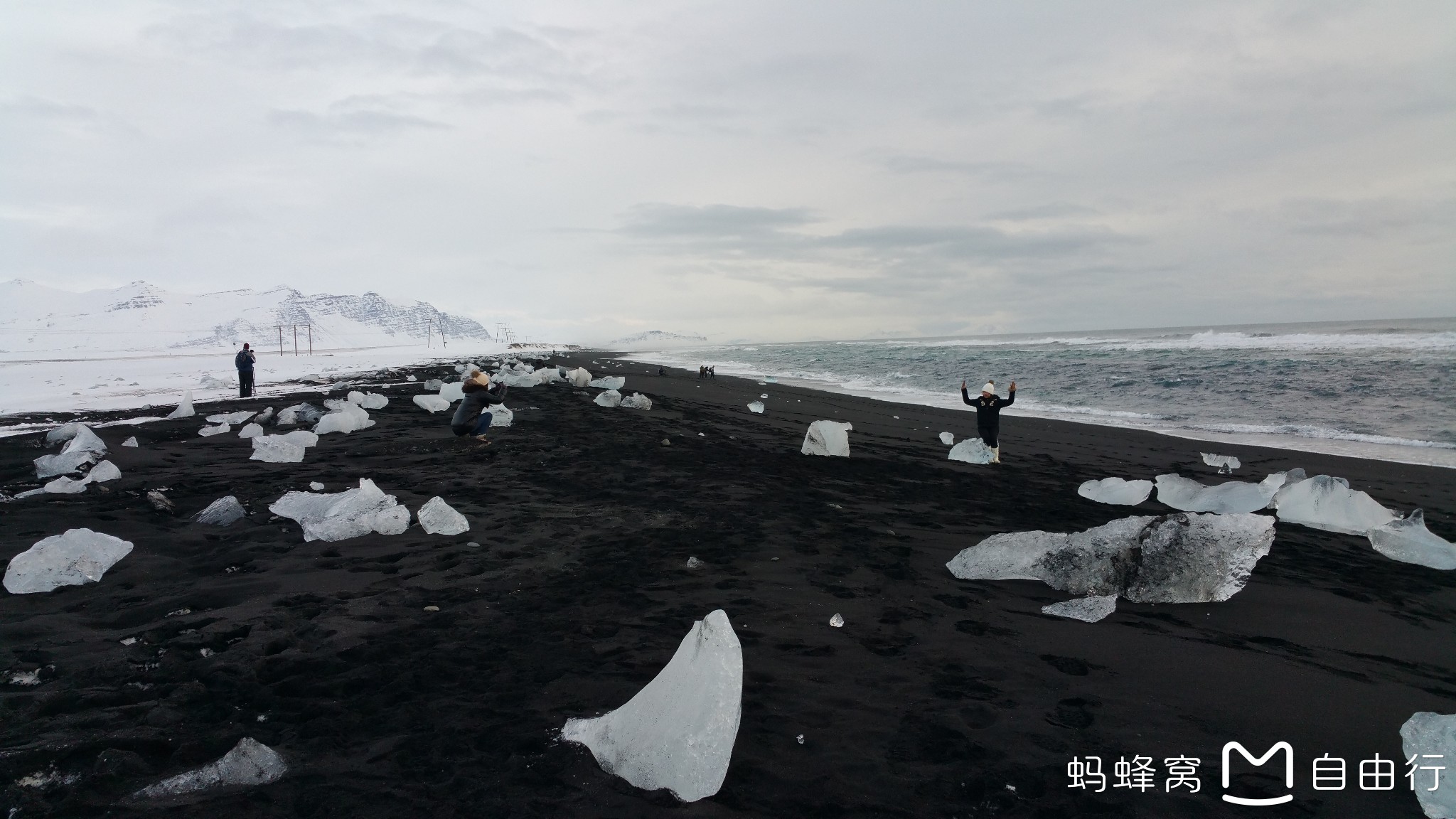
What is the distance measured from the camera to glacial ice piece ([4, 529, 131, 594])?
4078 mm

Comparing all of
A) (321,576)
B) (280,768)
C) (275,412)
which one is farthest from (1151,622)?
(275,412)

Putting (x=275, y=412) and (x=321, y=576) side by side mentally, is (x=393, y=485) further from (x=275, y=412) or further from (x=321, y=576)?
(x=275, y=412)

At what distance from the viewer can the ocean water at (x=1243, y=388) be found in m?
13.5

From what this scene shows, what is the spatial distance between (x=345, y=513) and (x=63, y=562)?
1.69m

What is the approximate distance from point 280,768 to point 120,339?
505ft

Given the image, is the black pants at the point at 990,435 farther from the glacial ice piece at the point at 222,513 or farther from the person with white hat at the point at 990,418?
the glacial ice piece at the point at 222,513

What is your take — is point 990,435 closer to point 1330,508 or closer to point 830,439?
point 830,439

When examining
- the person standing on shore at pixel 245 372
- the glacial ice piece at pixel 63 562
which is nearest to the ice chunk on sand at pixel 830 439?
the glacial ice piece at pixel 63 562

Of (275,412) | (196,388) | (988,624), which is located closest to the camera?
(988,624)

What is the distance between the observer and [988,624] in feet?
13.3

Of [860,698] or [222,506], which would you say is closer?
[860,698]

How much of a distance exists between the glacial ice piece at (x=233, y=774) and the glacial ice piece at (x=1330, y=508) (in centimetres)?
906

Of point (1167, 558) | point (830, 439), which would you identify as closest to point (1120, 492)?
point (1167, 558)

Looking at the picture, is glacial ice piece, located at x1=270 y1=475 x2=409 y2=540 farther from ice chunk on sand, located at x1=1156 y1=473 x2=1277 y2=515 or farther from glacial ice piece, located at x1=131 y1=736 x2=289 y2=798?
ice chunk on sand, located at x1=1156 y1=473 x2=1277 y2=515
